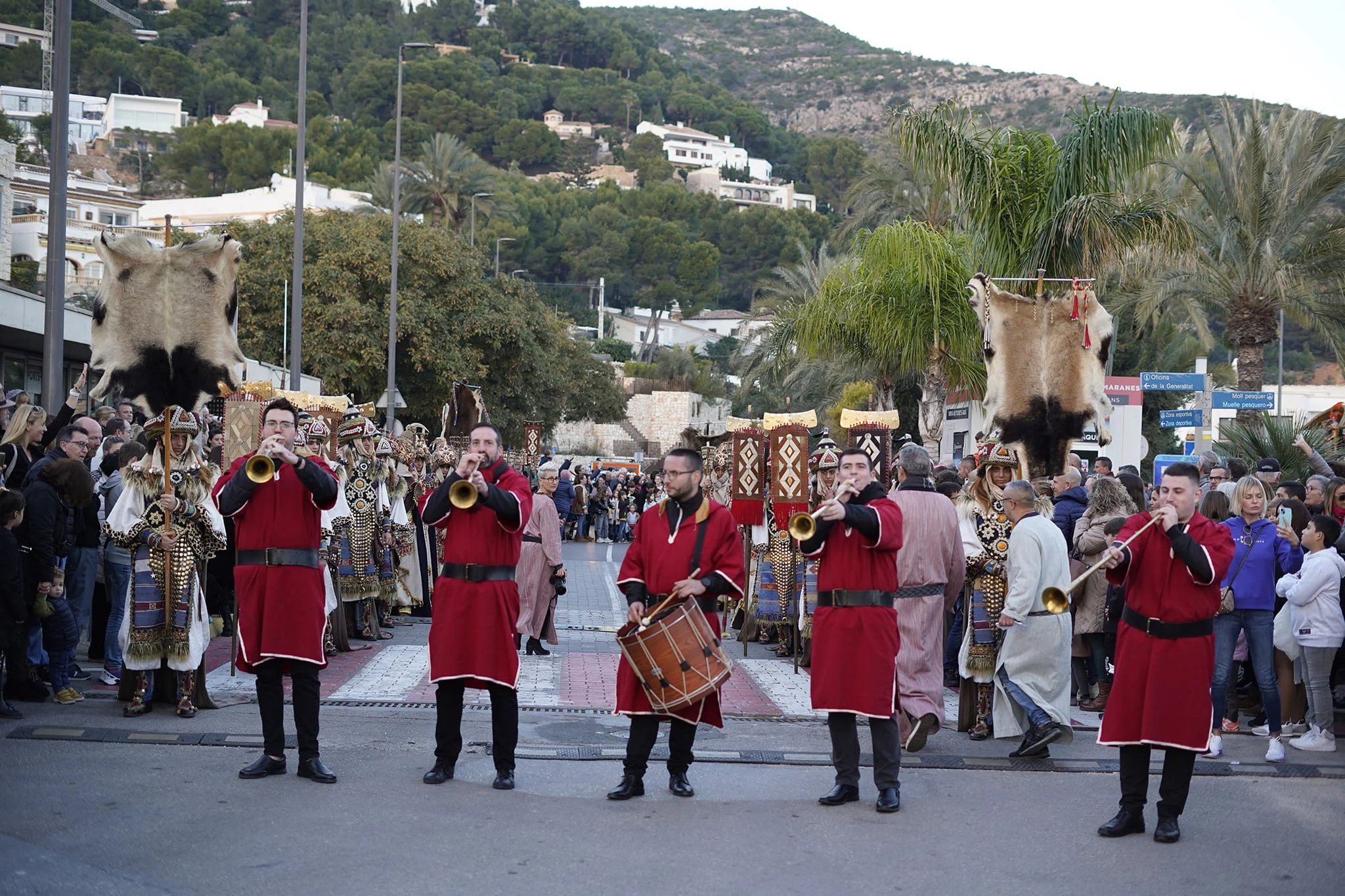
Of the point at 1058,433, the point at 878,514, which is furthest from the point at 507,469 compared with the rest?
the point at 1058,433

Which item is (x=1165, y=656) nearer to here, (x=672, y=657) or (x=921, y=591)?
(x=921, y=591)

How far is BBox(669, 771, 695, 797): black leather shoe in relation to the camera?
27.3 ft

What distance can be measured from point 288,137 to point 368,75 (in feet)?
134

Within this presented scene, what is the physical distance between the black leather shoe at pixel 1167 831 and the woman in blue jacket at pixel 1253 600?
310 cm

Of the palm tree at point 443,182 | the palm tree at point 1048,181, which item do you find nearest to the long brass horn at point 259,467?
the palm tree at point 1048,181

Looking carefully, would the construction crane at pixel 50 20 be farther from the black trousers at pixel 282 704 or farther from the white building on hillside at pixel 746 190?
the white building on hillside at pixel 746 190

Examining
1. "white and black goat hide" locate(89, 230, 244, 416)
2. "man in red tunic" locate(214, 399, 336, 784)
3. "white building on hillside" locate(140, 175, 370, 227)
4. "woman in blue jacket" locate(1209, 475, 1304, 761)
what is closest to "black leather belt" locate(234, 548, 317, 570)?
"man in red tunic" locate(214, 399, 336, 784)

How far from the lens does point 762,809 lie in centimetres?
804

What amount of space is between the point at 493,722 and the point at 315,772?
3.35 ft

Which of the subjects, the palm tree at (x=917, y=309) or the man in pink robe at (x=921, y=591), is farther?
the palm tree at (x=917, y=309)

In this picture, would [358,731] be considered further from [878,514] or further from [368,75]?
[368,75]

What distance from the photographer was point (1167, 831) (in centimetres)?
746

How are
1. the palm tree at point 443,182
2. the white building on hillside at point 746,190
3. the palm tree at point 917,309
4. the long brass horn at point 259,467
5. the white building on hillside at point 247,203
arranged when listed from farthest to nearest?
the white building on hillside at point 746,190 → the white building on hillside at point 247,203 → the palm tree at point 443,182 → the palm tree at point 917,309 → the long brass horn at point 259,467

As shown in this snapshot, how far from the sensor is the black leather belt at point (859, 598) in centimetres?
820
